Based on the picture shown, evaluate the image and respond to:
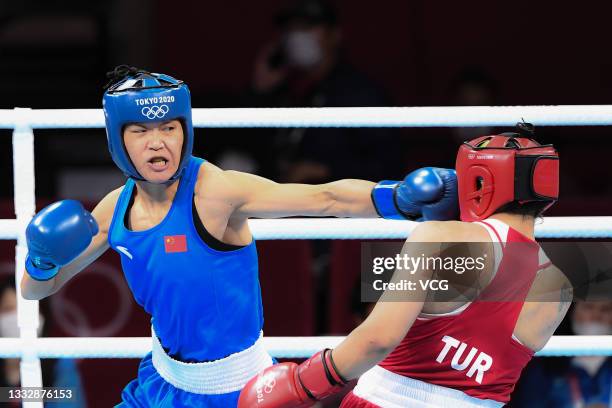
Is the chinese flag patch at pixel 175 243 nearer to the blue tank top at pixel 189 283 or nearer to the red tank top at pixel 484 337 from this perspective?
the blue tank top at pixel 189 283

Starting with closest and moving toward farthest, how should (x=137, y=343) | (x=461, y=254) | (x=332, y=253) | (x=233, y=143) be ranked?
1. (x=461, y=254)
2. (x=137, y=343)
3. (x=332, y=253)
4. (x=233, y=143)

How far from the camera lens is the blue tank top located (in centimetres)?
299

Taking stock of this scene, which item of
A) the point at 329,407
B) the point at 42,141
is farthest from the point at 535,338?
the point at 42,141

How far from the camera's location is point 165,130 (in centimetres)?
300

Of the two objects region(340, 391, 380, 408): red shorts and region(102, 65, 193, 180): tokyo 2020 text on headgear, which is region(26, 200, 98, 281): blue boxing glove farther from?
region(340, 391, 380, 408): red shorts

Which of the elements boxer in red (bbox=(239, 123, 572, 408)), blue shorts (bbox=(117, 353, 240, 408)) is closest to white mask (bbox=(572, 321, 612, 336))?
boxer in red (bbox=(239, 123, 572, 408))

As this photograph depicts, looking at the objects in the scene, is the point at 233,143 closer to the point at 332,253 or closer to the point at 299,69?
the point at 299,69

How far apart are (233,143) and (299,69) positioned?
0.56 metres

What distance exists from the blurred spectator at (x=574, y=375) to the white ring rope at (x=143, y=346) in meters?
0.67

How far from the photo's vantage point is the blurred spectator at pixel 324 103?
4934 millimetres

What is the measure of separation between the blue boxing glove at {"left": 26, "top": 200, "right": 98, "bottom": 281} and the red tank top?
2.83 feet

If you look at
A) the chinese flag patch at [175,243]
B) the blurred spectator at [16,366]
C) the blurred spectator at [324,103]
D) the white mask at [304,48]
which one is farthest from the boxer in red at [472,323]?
the white mask at [304,48]

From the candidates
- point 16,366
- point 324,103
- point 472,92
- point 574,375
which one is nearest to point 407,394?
point 574,375
